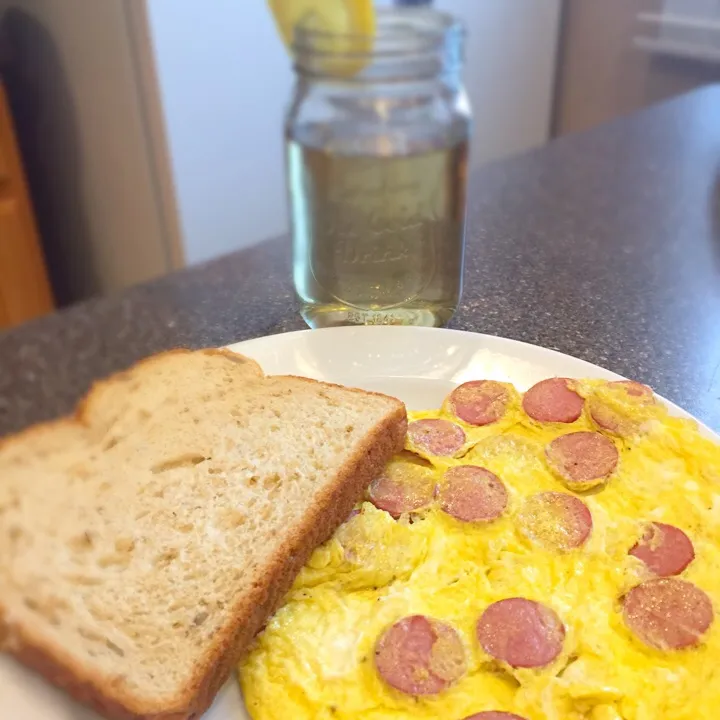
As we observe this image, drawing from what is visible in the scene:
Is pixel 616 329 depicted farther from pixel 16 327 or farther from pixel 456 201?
pixel 16 327

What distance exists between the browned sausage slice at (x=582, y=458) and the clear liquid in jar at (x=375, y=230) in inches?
13.9

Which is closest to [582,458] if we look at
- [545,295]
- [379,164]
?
[379,164]

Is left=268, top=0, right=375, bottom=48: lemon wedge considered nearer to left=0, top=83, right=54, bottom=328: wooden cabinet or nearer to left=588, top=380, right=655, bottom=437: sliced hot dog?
left=588, top=380, right=655, bottom=437: sliced hot dog

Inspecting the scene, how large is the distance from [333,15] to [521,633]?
30.2 inches

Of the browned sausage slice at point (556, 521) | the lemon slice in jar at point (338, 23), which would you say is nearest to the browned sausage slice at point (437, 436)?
the browned sausage slice at point (556, 521)

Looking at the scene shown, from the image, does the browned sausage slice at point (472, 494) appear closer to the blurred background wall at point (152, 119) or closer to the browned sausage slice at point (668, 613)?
the browned sausage slice at point (668, 613)

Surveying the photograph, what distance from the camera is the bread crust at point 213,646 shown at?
71 cm

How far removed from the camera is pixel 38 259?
106 inches

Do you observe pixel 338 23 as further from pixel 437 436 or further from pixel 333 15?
pixel 437 436

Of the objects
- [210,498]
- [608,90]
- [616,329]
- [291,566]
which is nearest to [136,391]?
[210,498]

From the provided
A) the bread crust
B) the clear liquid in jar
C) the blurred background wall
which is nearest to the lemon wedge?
the clear liquid in jar

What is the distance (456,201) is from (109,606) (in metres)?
0.73

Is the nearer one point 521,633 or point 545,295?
point 521,633

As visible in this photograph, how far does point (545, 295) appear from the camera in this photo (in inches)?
58.2
